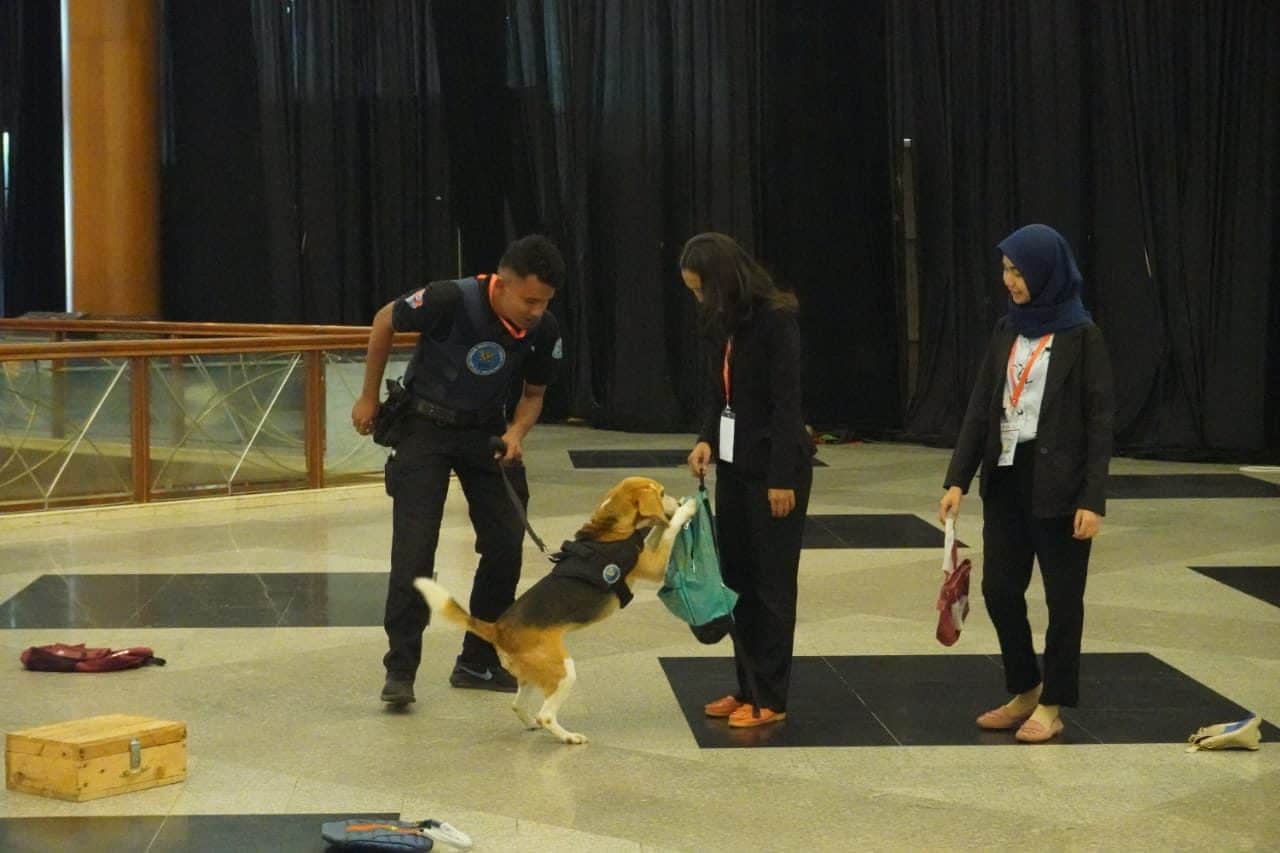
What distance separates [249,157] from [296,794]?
14771 millimetres

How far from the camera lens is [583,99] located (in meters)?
16.7

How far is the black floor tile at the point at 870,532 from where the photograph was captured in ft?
32.2

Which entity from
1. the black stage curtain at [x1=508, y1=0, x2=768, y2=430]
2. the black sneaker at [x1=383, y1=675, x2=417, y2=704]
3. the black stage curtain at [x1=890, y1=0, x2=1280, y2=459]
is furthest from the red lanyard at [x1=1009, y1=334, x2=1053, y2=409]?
the black stage curtain at [x1=508, y1=0, x2=768, y2=430]

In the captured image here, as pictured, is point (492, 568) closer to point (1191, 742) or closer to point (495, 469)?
point (495, 469)

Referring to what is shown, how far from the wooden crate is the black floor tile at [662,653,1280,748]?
5.30 feet

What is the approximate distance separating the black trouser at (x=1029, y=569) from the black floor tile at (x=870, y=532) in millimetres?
4110

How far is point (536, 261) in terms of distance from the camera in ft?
18.8

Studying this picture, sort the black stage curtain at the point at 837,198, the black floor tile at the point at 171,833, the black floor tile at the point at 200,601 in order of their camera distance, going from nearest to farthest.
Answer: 1. the black floor tile at the point at 171,833
2. the black floor tile at the point at 200,601
3. the black stage curtain at the point at 837,198

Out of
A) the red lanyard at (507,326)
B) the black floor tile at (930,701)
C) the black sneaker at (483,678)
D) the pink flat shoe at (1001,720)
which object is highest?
the red lanyard at (507,326)

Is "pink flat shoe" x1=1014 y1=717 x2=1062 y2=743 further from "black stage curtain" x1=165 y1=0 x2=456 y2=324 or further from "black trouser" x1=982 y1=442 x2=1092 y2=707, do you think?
"black stage curtain" x1=165 y1=0 x2=456 y2=324

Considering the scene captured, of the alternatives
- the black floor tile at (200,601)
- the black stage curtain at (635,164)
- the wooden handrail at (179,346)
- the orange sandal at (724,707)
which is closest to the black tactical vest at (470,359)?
the orange sandal at (724,707)

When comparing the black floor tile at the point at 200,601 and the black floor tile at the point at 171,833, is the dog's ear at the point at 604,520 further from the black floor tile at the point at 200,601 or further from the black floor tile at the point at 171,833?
the black floor tile at the point at 200,601

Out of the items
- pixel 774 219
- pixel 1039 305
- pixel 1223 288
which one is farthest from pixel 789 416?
pixel 774 219

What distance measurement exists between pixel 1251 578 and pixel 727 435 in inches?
160
